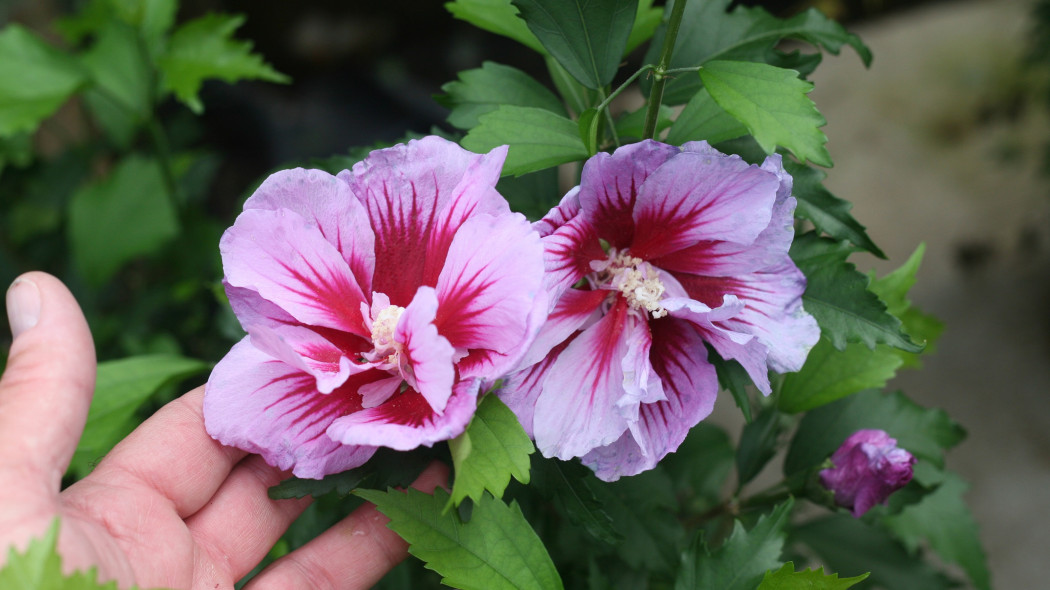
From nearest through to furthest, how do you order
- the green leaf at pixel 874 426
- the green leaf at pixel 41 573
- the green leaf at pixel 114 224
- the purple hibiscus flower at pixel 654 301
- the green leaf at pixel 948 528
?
the green leaf at pixel 41 573 → the purple hibiscus flower at pixel 654 301 → the green leaf at pixel 874 426 → the green leaf at pixel 948 528 → the green leaf at pixel 114 224

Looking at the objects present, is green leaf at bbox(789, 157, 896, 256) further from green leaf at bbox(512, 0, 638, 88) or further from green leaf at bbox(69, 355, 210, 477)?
green leaf at bbox(69, 355, 210, 477)

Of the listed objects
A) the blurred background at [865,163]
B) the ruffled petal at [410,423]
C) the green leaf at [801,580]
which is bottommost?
the blurred background at [865,163]

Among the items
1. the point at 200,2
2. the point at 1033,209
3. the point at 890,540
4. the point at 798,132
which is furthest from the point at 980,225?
the point at 200,2

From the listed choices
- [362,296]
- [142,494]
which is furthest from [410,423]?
[142,494]

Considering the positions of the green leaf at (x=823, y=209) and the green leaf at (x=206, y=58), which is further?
the green leaf at (x=206, y=58)

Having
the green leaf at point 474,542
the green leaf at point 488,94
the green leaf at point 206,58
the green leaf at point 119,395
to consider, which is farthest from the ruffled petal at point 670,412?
the green leaf at point 206,58

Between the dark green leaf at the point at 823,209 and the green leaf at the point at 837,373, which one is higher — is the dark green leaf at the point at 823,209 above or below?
above

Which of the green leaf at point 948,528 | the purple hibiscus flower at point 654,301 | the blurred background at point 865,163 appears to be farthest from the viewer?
the blurred background at point 865,163

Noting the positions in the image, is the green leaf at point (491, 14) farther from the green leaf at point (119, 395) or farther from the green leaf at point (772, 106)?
the green leaf at point (119, 395)
